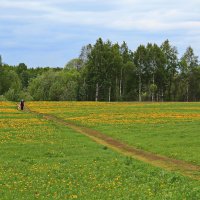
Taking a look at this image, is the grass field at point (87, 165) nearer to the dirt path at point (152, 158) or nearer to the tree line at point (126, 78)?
the dirt path at point (152, 158)

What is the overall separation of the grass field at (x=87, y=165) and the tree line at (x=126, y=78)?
77.2 meters

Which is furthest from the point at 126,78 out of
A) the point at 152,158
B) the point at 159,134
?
the point at 152,158

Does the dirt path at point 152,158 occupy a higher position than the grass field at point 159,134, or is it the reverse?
the grass field at point 159,134

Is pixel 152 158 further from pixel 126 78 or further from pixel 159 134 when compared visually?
pixel 126 78

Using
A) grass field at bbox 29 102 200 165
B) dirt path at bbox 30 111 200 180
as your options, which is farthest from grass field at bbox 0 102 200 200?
dirt path at bbox 30 111 200 180

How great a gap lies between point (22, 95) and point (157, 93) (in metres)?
47.8

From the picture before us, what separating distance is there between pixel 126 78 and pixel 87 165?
109 meters

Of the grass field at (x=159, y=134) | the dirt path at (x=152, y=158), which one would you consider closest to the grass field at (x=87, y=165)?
the grass field at (x=159, y=134)

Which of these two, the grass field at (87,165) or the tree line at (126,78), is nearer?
the grass field at (87,165)

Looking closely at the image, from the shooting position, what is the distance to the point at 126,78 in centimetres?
13112

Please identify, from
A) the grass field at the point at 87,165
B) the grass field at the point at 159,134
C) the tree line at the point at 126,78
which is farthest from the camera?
the tree line at the point at 126,78

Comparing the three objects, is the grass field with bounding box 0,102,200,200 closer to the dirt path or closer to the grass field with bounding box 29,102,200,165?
the grass field with bounding box 29,102,200,165

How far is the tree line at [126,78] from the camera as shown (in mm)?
120688

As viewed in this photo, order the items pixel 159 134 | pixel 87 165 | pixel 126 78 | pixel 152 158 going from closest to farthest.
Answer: pixel 87 165
pixel 152 158
pixel 159 134
pixel 126 78
